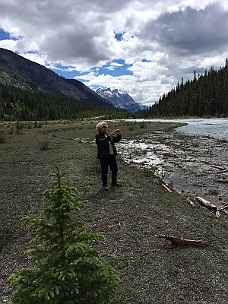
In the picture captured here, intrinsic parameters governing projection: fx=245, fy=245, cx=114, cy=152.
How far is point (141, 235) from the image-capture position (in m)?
7.12

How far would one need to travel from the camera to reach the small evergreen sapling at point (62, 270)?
10.2 feet

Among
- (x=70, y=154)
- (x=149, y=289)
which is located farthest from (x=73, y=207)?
(x=70, y=154)

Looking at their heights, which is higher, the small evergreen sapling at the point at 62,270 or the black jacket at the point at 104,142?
the black jacket at the point at 104,142

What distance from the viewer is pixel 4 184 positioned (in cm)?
1209

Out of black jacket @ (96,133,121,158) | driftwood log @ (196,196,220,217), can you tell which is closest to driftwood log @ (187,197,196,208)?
driftwood log @ (196,196,220,217)

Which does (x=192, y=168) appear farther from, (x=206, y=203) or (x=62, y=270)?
(x=62, y=270)

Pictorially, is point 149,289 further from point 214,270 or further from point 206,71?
point 206,71

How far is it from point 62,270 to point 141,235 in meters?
4.33

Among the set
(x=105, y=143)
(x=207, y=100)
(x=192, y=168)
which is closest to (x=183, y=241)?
(x=105, y=143)

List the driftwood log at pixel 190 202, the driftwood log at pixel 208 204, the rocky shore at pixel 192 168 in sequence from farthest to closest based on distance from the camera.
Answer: the rocky shore at pixel 192 168 → the driftwood log at pixel 190 202 → the driftwood log at pixel 208 204

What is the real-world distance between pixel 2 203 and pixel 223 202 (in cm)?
925

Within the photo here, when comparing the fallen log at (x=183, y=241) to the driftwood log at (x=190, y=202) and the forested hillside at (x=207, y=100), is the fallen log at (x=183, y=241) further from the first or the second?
the forested hillside at (x=207, y=100)

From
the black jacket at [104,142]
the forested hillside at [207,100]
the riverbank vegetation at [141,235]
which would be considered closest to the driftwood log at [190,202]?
the riverbank vegetation at [141,235]

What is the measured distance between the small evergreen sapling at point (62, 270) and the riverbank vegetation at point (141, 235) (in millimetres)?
1351
